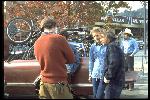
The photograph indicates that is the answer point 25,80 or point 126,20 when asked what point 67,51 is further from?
point 126,20

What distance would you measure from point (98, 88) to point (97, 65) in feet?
1.18

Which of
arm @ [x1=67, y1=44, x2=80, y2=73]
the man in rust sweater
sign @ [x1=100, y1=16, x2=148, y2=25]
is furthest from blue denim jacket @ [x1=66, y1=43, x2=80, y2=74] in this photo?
sign @ [x1=100, y1=16, x2=148, y2=25]

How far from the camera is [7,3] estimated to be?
8.83 m

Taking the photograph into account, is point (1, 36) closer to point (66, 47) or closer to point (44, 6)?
point (66, 47)

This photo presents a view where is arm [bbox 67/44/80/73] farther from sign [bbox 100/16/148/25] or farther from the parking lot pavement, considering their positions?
sign [bbox 100/16/148/25]

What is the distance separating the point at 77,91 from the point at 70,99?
4.77ft

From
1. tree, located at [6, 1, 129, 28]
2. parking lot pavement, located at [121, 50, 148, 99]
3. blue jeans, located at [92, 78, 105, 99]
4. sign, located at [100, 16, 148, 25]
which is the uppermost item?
tree, located at [6, 1, 129, 28]

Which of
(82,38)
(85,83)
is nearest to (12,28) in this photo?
(82,38)

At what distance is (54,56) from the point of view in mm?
4598

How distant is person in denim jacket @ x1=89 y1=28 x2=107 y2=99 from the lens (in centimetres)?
567

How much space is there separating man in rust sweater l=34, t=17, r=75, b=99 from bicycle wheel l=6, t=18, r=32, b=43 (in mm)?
2570

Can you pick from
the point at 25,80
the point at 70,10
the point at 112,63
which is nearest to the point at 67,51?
the point at 112,63

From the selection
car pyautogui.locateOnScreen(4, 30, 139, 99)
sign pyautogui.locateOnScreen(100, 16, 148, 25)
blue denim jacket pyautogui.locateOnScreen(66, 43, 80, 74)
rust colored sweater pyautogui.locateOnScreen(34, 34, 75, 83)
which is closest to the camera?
rust colored sweater pyautogui.locateOnScreen(34, 34, 75, 83)

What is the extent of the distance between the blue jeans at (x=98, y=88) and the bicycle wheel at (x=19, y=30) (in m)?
1.84
